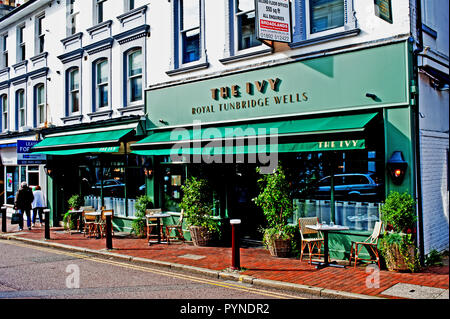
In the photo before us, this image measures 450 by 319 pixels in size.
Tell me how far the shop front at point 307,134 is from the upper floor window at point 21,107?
1051cm

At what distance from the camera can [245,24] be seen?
38.9ft

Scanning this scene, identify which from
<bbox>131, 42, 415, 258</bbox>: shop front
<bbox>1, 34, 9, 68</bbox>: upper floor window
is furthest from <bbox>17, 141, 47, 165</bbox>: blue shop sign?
<bbox>1, 34, 9, 68</bbox>: upper floor window

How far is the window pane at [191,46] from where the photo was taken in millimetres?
13051

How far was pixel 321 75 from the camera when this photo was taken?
32.7 ft

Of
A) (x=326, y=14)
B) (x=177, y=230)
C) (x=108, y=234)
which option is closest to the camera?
(x=326, y=14)

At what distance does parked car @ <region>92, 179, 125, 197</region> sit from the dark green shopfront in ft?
6.88

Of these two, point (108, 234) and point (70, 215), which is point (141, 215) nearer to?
point (108, 234)

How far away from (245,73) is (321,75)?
225 cm

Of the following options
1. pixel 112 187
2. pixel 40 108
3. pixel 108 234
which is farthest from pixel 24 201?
pixel 108 234

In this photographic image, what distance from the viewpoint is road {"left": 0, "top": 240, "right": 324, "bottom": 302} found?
23.3ft

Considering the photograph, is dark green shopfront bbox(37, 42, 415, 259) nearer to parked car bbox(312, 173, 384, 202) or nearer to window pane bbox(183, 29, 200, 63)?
parked car bbox(312, 173, 384, 202)

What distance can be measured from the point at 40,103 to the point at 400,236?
16619 mm

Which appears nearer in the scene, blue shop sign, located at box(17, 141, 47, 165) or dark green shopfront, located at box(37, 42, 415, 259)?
dark green shopfront, located at box(37, 42, 415, 259)

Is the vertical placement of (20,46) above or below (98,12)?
above
